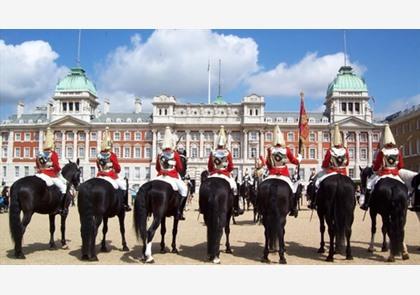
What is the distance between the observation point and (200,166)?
6256 cm

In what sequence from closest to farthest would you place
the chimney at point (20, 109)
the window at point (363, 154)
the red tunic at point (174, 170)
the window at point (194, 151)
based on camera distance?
1. the red tunic at point (174, 170)
2. the window at point (363, 154)
3. the window at point (194, 151)
4. the chimney at point (20, 109)

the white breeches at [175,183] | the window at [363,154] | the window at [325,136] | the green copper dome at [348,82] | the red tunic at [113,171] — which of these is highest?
the green copper dome at [348,82]

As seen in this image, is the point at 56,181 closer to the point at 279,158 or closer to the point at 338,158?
the point at 279,158

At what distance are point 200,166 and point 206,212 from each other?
2161 inches

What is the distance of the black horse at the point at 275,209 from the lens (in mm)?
7430

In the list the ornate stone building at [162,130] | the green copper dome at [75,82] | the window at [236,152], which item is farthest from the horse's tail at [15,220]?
the green copper dome at [75,82]

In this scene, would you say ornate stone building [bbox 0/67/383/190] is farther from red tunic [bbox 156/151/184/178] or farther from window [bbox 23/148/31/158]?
red tunic [bbox 156/151/184/178]

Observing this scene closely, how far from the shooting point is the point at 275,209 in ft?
24.5

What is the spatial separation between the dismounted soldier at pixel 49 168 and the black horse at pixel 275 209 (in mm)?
4457

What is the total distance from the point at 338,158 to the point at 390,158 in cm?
101

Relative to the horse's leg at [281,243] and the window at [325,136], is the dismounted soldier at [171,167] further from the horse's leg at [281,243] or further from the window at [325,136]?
the window at [325,136]

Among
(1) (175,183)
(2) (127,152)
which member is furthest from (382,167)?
(2) (127,152)

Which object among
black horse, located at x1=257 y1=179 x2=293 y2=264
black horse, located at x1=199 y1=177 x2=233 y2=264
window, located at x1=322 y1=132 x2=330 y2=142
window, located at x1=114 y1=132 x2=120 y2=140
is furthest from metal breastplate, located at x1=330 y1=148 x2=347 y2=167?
window, located at x1=114 y1=132 x2=120 y2=140
